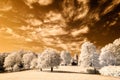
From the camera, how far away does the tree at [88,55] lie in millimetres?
91938

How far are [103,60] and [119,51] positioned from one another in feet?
33.2

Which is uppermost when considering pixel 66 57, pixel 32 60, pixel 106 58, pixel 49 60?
pixel 66 57

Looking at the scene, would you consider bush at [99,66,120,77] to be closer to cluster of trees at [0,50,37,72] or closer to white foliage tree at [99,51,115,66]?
white foliage tree at [99,51,115,66]

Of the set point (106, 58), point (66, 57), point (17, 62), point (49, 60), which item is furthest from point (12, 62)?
point (106, 58)

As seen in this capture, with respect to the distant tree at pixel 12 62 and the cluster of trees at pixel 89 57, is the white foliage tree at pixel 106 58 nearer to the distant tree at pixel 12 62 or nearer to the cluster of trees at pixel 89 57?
the cluster of trees at pixel 89 57

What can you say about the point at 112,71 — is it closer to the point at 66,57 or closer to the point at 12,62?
the point at 12,62

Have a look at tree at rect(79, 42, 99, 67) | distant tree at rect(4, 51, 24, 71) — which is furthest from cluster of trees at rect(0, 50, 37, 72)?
tree at rect(79, 42, 99, 67)

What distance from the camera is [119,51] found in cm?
10000

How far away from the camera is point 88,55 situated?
305 feet

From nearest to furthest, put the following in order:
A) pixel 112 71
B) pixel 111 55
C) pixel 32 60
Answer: pixel 112 71, pixel 111 55, pixel 32 60

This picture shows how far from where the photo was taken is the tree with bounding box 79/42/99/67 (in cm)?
9194

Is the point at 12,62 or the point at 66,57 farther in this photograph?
the point at 66,57

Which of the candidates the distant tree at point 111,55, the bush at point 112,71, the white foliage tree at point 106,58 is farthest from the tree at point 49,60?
the distant tree at point 111,55

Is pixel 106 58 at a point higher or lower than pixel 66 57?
lower
